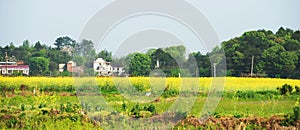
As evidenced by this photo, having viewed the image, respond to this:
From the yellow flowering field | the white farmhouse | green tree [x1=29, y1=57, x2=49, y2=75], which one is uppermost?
green tree [x1=29, y1=57, x2=49, y2=75]

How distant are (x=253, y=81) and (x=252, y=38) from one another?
58.7 ft

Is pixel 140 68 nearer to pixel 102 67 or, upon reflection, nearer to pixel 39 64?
pixel 102 67

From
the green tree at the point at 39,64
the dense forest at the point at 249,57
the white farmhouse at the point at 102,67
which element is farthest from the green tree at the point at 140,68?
the green tree at the point at 39,64

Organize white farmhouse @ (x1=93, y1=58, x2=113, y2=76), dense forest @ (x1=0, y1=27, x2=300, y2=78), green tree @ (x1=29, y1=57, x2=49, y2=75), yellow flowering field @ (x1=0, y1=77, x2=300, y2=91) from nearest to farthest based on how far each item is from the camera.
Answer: white farmhouse @ (x1=93, y1=58, x2=113, y2=76) < yellow flowering field @ (x1=0, y1=77, x2=300, y2=91) < dense forest @ (x1=0, y1=27, x2=300, y2=78) < green tree @ (x1=29, y1=57, x2=49, y2=75)

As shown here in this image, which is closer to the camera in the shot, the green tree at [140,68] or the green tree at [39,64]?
the green tree at [140,68]

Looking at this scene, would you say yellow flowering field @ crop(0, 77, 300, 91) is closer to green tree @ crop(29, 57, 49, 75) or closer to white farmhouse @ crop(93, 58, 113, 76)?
white farmhouse @ crop(93, 58, 113, 76)

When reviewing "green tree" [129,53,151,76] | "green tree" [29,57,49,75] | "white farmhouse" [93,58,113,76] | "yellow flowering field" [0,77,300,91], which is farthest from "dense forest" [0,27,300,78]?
"white farmhouse" [93,58,113,76]

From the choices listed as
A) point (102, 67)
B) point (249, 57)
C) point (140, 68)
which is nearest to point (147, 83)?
point (140, 68)

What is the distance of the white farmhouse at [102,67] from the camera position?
2119cm

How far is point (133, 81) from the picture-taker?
2259 cm

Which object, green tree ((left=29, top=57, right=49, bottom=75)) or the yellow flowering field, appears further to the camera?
green tree ((left=29, top=57, right=49, bottom=75))

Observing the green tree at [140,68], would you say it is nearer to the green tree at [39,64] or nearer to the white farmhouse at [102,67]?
the white farmhouse at [102,67]

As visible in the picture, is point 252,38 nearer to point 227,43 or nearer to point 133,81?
point 227,43

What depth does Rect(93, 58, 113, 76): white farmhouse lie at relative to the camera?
21194mm
